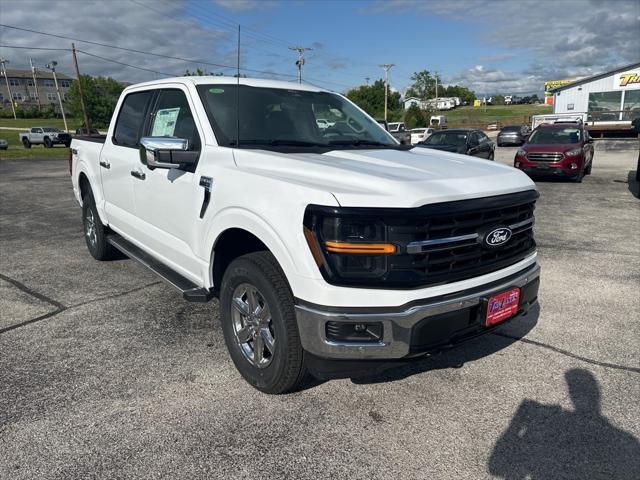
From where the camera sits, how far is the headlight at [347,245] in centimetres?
238

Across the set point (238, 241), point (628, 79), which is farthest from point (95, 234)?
point (628, 79)

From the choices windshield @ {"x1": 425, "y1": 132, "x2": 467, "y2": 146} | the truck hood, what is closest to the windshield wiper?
the truck hood

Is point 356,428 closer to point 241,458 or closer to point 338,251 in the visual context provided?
point 241,458

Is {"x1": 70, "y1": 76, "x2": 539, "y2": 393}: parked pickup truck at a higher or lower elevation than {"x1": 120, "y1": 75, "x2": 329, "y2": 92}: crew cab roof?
lower

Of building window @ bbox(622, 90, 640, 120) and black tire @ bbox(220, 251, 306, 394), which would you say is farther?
building window @ bbox(622, 90, 640, 120)

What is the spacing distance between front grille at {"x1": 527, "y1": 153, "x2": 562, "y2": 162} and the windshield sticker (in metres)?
11.9

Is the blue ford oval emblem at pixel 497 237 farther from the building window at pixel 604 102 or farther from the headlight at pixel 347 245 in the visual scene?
the building window at pixel 604 102

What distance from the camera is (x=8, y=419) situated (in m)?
2.80

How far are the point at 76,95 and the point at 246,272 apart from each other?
81.4 metres

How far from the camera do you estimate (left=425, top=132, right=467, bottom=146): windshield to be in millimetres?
17000

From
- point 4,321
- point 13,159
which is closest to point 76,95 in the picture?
point 13,159

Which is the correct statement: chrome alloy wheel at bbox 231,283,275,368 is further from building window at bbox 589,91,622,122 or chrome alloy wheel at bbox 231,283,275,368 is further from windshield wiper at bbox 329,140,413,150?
building window at bbox 589,91,622,122

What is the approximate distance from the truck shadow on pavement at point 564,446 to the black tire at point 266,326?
117cm

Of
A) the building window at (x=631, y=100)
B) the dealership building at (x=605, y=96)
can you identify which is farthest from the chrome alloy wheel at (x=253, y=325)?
the building window at (x=631, y=100)
